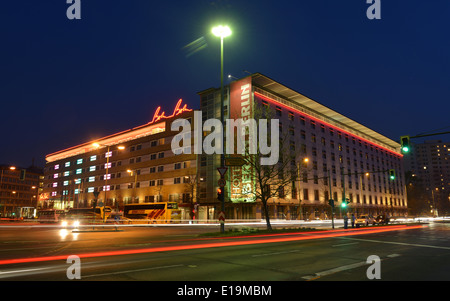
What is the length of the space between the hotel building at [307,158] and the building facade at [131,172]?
19.1ft

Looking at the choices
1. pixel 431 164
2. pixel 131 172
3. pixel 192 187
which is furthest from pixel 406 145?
pixel 431 164

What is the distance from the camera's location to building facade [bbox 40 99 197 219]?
64625 mm

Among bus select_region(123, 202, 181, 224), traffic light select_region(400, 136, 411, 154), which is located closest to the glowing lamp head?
traffic light select_region(400, 136, 411, 154)

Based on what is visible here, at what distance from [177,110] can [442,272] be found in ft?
204

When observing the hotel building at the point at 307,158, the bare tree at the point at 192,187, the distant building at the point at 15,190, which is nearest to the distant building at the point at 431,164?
the hotel building at the point at 307,158

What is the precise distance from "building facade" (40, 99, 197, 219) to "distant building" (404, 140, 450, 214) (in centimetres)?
16711

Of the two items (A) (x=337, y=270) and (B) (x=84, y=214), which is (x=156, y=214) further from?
(A) (x=337, y=270)

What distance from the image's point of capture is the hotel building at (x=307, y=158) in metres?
55.2

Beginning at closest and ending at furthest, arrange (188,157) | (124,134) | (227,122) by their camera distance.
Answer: (227,122)
(188,157)
(124,134)

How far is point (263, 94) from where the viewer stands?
192 feet

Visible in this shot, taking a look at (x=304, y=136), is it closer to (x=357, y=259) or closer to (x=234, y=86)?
(x=234, y=86)

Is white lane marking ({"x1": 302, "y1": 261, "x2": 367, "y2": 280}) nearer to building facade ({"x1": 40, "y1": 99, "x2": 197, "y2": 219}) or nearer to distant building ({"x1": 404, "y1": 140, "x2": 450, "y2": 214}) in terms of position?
building facade ({"x1": 40, "y1": 99, "x2": 197, "y2": 219})

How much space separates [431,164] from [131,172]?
7457 inches
